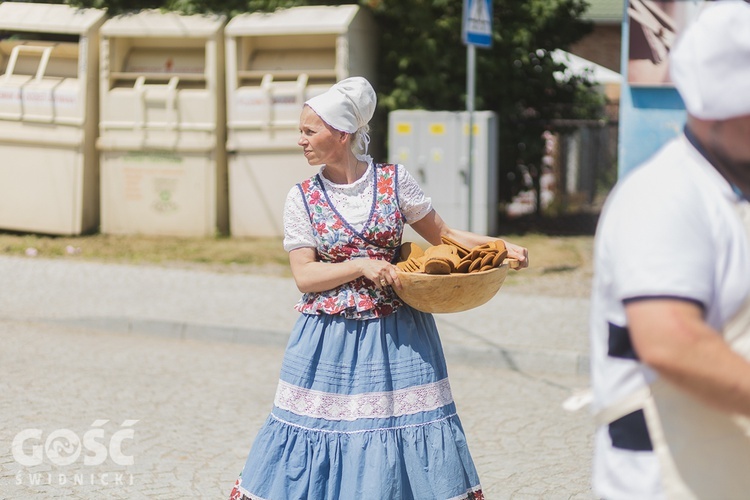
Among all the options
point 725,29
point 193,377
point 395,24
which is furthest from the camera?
point 395,24

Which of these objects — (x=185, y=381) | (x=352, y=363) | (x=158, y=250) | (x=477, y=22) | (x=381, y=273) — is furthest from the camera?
(x=158, y=250)

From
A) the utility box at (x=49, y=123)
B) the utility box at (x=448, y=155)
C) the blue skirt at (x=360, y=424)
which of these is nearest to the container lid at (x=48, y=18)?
the utility box at (x=49, y=123)

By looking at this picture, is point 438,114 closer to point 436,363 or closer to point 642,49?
point 642,49

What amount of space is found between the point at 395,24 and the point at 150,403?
771 cm

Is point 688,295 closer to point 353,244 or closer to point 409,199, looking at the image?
point 353,244

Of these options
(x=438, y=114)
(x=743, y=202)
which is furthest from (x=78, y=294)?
(x=743, y=202)

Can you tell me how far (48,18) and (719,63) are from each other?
11619 mm

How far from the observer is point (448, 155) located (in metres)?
12.1

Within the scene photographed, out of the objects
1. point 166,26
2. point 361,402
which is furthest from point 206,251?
point 361,402

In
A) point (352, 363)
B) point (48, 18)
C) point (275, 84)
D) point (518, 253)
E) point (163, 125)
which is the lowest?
point (352, 363)

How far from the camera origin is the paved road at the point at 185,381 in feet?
16.9

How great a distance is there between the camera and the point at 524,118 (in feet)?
44.8

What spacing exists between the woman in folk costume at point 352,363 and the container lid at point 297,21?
8.01m

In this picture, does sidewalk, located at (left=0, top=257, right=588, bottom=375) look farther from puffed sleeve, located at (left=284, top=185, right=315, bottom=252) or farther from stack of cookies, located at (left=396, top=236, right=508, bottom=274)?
puffed sleeve, located at (left=284, top=185, right=315, bottom=252)
